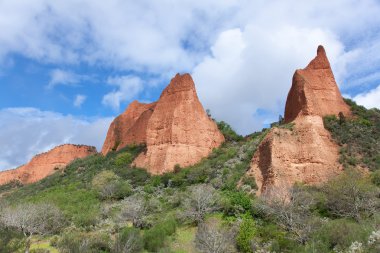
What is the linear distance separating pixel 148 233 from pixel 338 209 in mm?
12253

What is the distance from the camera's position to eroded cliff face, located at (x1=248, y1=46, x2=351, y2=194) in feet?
111

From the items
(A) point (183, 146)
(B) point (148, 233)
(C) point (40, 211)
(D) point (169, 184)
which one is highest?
(A) point (183, 146)

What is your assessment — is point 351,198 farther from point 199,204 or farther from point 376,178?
point 199,204

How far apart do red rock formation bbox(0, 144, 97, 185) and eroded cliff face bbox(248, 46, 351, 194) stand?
45.8m

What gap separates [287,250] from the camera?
2409 cm

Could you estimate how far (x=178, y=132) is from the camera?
4662 cm

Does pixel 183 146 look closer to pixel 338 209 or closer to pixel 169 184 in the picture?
pixel 169 184

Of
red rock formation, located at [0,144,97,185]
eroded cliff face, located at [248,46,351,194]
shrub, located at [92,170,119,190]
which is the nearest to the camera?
eroded cliff face, located at [248,46,351,194]

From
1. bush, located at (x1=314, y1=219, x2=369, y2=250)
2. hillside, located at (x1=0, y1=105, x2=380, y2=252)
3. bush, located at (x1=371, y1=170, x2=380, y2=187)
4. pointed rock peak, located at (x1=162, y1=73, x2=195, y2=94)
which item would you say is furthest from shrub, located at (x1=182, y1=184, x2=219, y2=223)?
pointed rock peak, located at (x1=162, y1=73, x2=195, y2=94)

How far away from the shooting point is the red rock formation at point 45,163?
75938 mm

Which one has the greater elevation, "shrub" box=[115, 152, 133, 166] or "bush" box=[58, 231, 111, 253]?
"shrub" box=[115, 152, 133, 166]

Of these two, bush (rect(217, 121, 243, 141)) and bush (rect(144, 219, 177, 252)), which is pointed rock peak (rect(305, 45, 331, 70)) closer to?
bush (rect(217, 121, 243, 141))

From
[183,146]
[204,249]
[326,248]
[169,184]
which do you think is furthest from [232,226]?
[183,146]

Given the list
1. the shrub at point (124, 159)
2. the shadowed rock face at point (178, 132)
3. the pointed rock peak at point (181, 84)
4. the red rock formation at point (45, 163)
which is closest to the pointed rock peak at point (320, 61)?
the shadowed rock face at point (178, 132)
